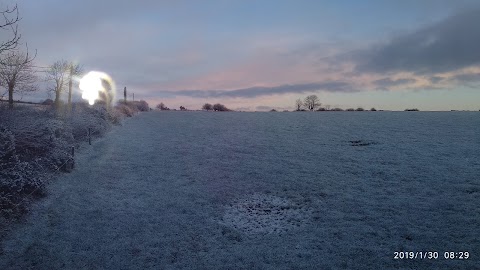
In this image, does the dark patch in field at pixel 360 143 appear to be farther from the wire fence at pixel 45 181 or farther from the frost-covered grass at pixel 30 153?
the frost-covered grass at pixel 30 153

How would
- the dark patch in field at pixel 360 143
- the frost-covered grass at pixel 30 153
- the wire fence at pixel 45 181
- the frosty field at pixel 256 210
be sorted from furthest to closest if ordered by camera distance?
1. the dark patch in field at pixel 360 143
2. the frost-covered grass at pixel 30 153
3. the wire fence at pixel 45 181
4. the frosty field at pixel 256 210

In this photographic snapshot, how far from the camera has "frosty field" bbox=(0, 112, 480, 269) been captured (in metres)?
10.2

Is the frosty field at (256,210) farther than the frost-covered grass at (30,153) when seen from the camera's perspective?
No

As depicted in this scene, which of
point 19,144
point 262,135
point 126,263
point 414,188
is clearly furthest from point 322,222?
point 262,135

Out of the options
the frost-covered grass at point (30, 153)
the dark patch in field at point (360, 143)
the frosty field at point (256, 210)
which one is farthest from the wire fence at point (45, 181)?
the dark patch in field at point (360, 143)

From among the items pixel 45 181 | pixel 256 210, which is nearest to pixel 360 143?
pixel 256 210

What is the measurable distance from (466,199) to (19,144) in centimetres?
1996

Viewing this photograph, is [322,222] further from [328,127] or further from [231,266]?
[328,127]

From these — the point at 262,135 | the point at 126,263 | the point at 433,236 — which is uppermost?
the point at 262,135

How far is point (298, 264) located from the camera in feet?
32.1

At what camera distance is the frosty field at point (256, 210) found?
33.4ft

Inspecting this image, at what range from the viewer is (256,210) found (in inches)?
542

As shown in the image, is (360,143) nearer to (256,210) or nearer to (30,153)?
(256,210)

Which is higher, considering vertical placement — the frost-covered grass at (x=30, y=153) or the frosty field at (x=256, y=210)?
the frost-covered grass at (x=30, y=153)
